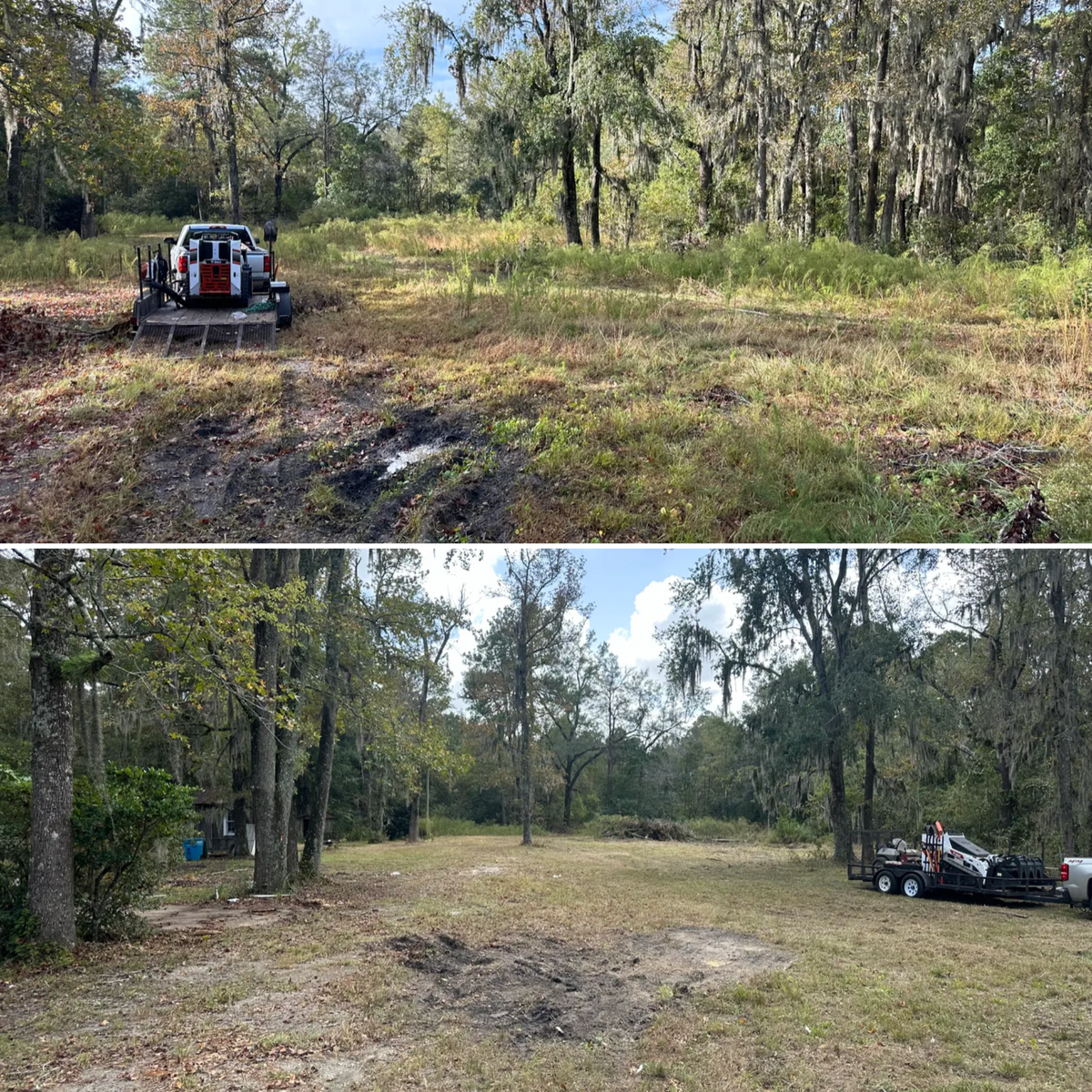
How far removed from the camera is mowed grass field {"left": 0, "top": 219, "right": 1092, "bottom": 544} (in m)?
6.97

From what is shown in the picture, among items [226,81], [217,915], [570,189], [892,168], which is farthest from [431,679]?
[226,81]

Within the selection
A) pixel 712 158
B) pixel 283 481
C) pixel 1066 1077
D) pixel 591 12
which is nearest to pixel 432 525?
pixel 283 481

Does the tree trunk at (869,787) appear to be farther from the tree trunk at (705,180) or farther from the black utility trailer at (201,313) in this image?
the tree trunk at (705,180)

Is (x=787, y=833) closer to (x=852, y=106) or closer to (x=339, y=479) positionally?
(x=852, y=106)

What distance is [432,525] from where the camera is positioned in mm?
7074

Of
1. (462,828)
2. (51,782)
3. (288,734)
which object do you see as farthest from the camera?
(462,828)

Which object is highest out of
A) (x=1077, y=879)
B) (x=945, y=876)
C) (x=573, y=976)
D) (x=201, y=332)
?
(x=201, y=332)

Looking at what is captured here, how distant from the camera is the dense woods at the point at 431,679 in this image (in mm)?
7270

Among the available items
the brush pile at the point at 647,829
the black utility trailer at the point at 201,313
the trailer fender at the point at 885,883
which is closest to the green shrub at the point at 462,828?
the brush pile at the point at 647,829

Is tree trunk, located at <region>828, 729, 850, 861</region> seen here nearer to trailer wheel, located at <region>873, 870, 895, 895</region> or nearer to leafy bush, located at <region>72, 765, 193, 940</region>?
trailer wheel, located at <region>873, 870, 895, 895</region>

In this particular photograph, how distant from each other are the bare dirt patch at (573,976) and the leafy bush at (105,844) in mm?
2645

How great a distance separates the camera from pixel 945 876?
39.4 feet

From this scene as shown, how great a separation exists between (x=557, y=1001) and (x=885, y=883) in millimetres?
8800

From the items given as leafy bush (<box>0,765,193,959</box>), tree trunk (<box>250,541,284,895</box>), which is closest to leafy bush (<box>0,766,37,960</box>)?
leafy bush (<box>0,765,193,959</box>)
